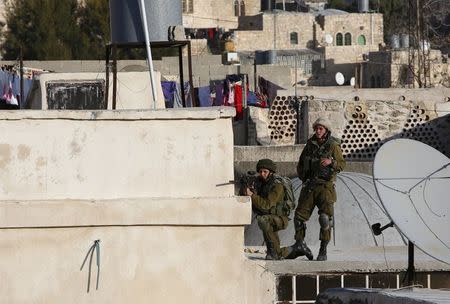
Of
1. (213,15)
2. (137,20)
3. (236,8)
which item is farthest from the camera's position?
(236,8)

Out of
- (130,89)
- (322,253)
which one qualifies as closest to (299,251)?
(322,253)

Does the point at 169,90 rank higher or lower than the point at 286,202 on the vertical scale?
higher

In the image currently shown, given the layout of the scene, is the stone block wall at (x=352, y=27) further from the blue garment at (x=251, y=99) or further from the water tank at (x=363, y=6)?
the blue garment at (x=251, y=99)

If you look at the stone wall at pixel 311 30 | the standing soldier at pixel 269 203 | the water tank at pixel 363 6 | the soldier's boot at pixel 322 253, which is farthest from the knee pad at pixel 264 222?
the water tank at pixel 363 6

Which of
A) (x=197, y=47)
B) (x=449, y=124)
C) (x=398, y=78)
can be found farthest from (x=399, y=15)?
(x=449, y=124)

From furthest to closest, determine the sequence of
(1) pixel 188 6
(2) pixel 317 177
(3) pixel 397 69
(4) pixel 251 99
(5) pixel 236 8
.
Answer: (5) pixel 236 8 < (1) pixel 188 6 < (3) pixel 397 69 < (4) pixel 251 99 < (2) pixel 317 177

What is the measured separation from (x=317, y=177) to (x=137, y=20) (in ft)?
6.87

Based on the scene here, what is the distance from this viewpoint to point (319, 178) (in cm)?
1298

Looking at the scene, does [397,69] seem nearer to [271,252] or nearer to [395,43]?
[395,43]

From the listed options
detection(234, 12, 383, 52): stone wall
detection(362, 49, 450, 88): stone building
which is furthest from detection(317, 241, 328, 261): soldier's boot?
detection(234, 12, 383, 52): stone wall

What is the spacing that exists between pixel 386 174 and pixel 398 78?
57025 mm

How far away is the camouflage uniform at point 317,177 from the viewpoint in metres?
12.8

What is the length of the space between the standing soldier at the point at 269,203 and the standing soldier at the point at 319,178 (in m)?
0.17

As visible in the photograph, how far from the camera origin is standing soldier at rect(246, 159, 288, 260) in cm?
1291
